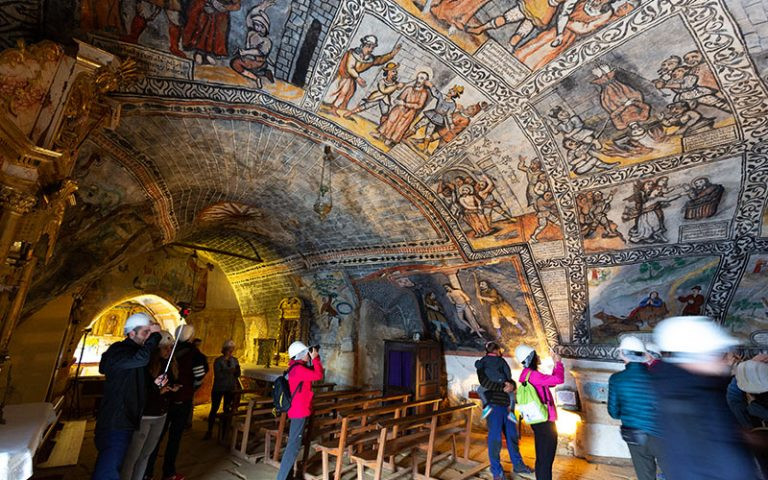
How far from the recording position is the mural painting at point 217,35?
365 cm

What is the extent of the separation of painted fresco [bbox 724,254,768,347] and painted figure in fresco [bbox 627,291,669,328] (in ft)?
2.50

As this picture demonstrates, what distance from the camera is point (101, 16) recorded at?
3.56 meters

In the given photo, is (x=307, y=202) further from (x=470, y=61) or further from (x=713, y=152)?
(x=713, y=152)

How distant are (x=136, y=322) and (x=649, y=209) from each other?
20.6ft

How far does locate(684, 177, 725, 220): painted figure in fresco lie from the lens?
476 centimetres

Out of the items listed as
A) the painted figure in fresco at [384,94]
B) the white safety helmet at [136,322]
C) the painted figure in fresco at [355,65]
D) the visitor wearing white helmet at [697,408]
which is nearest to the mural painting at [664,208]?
the painted figure in fresco at [384,94]

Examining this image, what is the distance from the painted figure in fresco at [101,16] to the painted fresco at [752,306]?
790cm

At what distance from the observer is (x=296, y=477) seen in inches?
186

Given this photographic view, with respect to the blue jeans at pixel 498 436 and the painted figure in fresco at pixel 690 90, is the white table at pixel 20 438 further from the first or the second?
the painted figure in fresco at pixel 690 90

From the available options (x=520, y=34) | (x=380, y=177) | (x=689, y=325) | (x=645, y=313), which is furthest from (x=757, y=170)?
(x=380, y=177)

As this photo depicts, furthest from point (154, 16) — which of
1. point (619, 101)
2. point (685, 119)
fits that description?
point (685, 119)

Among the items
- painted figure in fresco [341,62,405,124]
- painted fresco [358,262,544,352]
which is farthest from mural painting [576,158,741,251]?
painted figure in fresco [341,62,405,124]

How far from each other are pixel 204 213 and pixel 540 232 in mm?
6483

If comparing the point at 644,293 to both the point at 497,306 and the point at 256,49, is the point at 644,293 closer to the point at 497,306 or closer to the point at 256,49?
the point at 497,306
